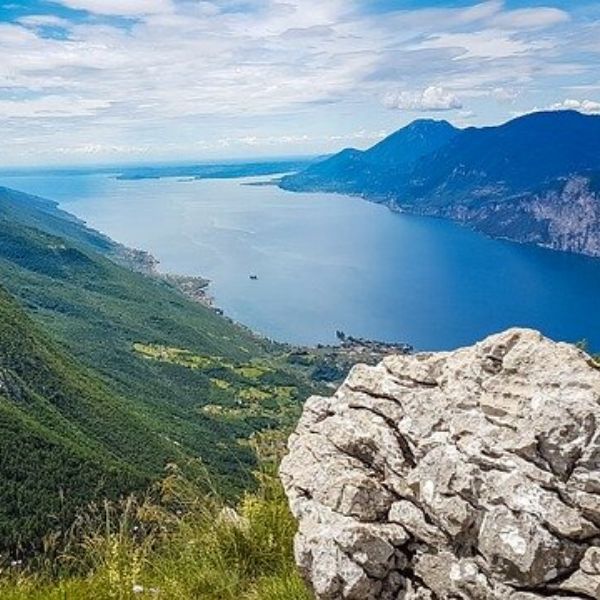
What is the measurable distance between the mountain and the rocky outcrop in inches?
86.7

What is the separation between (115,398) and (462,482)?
113779mm

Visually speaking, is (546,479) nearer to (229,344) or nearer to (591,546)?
(591,546)

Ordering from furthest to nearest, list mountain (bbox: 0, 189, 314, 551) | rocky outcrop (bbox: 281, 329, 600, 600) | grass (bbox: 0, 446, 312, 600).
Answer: mountain (bbox: 0, 189, 314, 551)
grass (bbox: 0, 446, 312, 600)
rocky outcrop (bbox: 281, 329, 600, 600)

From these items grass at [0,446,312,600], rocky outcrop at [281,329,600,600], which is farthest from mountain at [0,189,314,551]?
rocky outcrop at [281,329,600,600]

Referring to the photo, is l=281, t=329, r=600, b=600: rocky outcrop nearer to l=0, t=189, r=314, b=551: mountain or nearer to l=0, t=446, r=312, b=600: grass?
l=0, t=446, r=312, b=600: grass

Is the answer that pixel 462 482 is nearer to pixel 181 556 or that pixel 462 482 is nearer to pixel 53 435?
pixel 181 556

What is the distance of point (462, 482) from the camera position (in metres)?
4.39

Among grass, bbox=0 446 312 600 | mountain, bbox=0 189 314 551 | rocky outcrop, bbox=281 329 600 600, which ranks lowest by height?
mountain, bbox=0 189 314 551

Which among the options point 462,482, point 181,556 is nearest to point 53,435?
point 181,556

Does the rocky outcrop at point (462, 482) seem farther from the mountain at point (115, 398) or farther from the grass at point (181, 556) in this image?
the mountain at point (115, 398)

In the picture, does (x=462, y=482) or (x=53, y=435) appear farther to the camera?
(x=53, y=435)

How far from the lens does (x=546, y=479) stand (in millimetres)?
4078

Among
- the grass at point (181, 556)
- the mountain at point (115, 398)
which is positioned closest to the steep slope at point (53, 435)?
the mountain at point (115, 398)

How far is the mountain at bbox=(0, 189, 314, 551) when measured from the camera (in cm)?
7469
